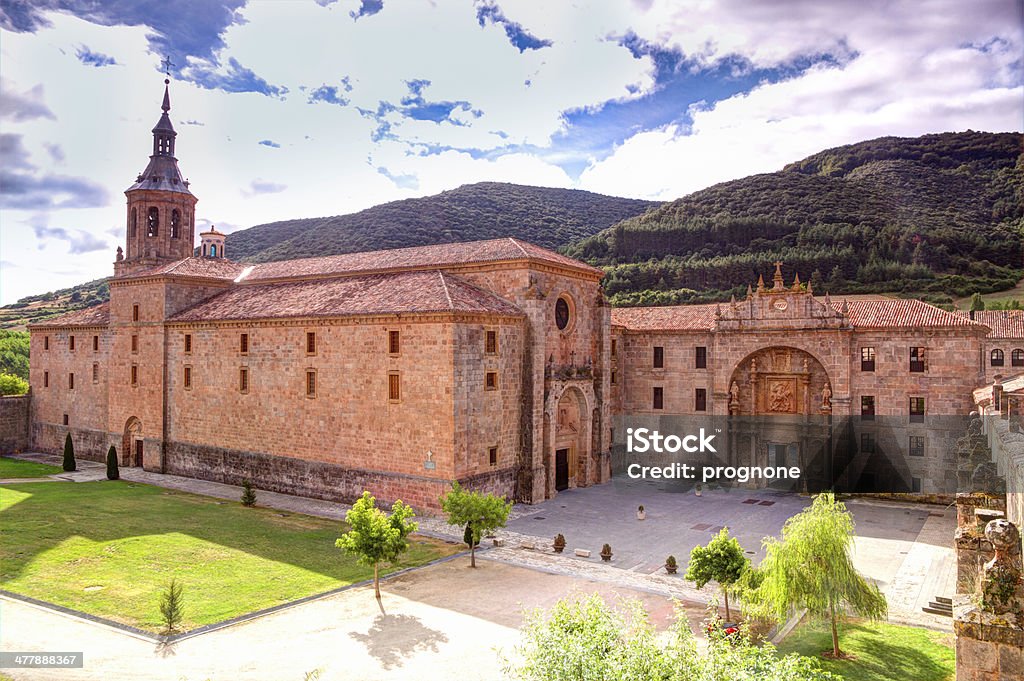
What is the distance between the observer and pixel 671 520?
27.7 metres

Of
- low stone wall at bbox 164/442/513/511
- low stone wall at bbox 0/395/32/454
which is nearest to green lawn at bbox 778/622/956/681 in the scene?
low stone wall at bbox 164/442/513/511

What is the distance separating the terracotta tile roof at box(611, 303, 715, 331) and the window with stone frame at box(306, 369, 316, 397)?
54.1ft

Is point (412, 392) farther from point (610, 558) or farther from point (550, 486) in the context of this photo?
point (610, 558)

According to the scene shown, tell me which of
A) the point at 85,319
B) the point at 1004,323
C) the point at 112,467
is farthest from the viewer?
the point at 85,319

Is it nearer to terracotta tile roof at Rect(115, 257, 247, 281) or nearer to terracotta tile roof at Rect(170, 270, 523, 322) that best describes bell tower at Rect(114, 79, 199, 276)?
terracotta tile roof at Rect(115, 257, 247, 281)

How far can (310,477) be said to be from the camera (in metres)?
30.5

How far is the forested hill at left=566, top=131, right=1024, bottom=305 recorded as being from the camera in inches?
2584

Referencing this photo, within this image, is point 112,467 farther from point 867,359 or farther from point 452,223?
point 452,223

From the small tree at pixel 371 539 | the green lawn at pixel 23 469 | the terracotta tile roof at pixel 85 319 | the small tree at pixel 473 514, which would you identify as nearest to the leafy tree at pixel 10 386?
the terracotta tile roof at pixel 85 319

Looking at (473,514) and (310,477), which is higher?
(473,514)

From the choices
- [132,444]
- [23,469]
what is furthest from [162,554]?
[23,469]

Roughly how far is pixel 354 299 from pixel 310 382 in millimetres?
4139

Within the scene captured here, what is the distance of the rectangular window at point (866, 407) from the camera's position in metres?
33.3

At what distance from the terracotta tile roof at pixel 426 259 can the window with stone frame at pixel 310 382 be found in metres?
6.10
